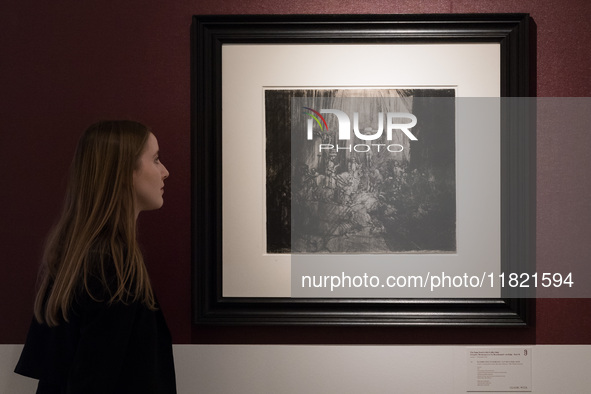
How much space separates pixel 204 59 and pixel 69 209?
57cm

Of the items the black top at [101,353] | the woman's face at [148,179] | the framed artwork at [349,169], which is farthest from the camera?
the framed artwork at [349,169]

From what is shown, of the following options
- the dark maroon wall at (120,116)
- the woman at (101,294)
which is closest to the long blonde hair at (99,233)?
the woman at (101,294)

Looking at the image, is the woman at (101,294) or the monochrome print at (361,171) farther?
the monochrome print at (361,171)

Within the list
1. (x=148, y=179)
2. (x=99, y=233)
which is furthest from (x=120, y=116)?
(x=99, y=233)

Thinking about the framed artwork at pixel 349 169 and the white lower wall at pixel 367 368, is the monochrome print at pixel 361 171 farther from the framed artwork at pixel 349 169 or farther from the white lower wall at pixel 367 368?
the white lower wall at pixel 367 368

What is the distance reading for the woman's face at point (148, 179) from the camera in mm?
1308

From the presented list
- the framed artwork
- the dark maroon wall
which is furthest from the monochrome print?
the dark maroon wall

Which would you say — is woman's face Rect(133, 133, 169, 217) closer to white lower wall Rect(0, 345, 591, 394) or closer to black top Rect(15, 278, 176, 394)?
black top Rect(15, 278, 176, 394)

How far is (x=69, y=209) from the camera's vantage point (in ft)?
4.14

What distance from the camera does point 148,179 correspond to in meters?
1.33

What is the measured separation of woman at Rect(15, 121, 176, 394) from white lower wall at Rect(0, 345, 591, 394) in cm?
35

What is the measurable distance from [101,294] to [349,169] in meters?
0.74

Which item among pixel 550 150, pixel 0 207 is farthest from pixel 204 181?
pixel 550 150

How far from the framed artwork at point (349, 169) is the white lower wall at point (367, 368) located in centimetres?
9
